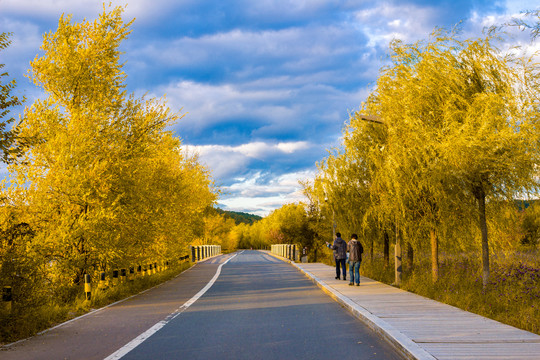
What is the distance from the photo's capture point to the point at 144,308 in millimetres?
12195

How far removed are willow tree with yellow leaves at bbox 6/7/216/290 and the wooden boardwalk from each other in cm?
714

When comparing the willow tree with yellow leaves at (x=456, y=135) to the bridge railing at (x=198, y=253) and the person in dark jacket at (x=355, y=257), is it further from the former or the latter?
the bridge railing at (x=198, y=253)

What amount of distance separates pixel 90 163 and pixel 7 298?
6.75 m

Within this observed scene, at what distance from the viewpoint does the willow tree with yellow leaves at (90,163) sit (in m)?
13.8

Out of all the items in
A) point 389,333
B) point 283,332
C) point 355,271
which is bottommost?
point 283,332

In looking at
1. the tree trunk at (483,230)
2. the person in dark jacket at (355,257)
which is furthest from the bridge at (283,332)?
the person in dark jacket at (355,257)

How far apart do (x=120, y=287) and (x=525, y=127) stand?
40.2 feet

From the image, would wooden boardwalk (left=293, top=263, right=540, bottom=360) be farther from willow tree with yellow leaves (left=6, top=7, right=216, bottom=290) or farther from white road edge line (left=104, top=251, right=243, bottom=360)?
willow tree with yellow leaves (left=6, top=7, right=216, bottom=290)

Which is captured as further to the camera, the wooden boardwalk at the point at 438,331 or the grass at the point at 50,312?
the grass at the point at 50,312

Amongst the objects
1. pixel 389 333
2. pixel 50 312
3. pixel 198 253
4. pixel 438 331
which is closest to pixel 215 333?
pixel 389 333

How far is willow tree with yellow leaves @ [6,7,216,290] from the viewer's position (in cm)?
1375

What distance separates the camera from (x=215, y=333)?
8719 mm

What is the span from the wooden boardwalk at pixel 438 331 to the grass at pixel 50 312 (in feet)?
20.6

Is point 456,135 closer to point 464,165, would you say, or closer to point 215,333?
point 464,165
